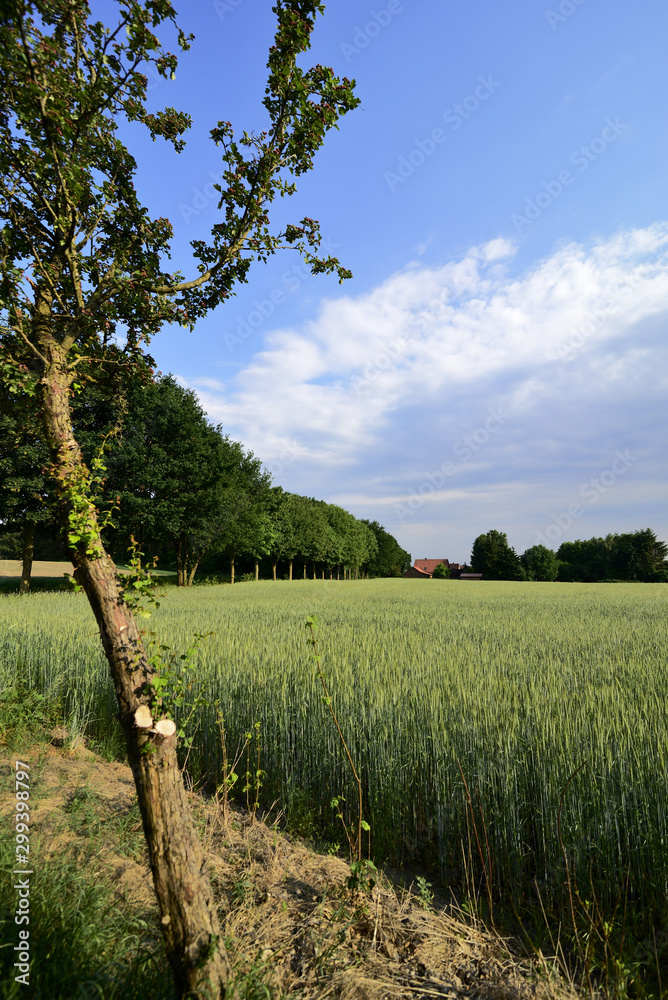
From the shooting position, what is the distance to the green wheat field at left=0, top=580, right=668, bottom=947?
295cm

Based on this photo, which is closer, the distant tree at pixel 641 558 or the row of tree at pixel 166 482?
the row of tree at pixel 166 482

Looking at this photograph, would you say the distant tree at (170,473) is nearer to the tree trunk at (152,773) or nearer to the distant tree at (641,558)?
the tree trunk at (152,773)

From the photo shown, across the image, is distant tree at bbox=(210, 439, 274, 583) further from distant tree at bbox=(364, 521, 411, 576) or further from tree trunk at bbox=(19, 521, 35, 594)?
distant tree at bbox=(364, 521, 411, 576)

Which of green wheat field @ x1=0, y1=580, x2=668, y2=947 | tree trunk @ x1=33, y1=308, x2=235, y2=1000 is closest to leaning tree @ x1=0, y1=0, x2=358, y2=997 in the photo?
tree trunk @ x1=33, y1=308, x2=235, y2=1000

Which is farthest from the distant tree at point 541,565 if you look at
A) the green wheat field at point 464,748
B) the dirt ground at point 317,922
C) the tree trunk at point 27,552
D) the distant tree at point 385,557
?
the dirt ground at point 317,922

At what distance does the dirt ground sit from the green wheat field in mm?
418

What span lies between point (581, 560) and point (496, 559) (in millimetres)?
14705

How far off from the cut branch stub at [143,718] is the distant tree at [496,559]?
3376 inches

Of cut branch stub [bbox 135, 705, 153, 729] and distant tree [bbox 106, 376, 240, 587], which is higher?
distant tree [bbox 106, 376, 240, 587]

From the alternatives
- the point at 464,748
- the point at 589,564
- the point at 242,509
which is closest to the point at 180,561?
the point at 242,509

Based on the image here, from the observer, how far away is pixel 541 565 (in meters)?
79.4

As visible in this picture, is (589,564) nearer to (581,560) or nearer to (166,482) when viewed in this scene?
(581,560)

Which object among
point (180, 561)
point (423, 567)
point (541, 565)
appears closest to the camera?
point (180, 561)

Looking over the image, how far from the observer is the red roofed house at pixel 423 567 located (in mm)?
109300
